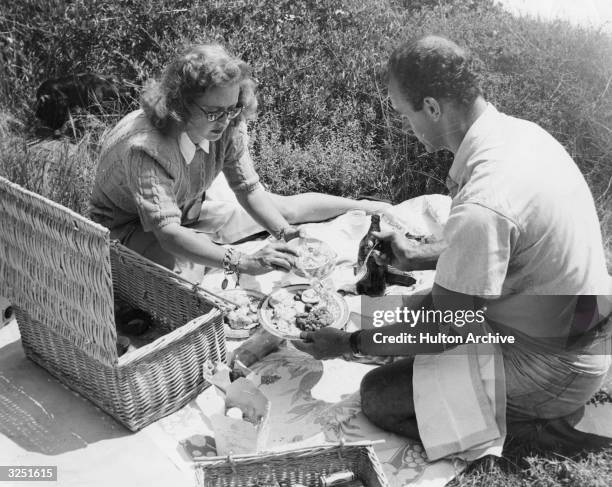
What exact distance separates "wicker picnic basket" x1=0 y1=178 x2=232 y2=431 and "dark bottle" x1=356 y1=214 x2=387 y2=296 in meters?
0.85

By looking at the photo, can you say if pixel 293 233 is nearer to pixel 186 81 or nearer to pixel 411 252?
pixel 411 252

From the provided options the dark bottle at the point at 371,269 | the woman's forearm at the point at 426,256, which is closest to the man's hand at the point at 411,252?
the woman's forearm at the point at 426,256

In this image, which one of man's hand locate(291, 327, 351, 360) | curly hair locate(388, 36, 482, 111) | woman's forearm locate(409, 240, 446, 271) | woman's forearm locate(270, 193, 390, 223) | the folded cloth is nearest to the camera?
curly hair locate(388, 36, 482, 111)

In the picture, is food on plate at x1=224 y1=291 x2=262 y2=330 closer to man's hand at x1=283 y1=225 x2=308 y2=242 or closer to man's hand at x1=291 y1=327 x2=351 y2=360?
man's hand at x1=283 y1=225 x2=308 y2=242

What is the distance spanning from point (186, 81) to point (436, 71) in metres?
1.33

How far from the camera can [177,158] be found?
3.67 metres

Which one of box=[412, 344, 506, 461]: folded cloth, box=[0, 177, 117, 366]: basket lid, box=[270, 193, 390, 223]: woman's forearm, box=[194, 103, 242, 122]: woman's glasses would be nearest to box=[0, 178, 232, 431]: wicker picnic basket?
box=[0, 177, 117, 366]: basket lid

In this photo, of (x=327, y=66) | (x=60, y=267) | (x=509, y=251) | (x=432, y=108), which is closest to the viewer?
(x=509, y=251)

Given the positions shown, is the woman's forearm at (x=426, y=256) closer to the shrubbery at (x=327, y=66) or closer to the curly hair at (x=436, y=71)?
the curly hair at (x=436, y=71)

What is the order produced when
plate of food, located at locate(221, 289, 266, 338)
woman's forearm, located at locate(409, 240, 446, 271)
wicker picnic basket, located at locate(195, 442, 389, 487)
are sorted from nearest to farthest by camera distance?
wicker picnic basket, located at locate(195, 442, 389, 487)
woman's forearm, located at locate(409, 240, 446, 271)
plate of food, located at locate(221, 289, 266, 338)

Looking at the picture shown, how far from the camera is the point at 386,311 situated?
3766mm

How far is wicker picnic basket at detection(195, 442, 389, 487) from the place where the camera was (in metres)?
2.71

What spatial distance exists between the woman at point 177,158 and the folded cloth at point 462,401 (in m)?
0.97
